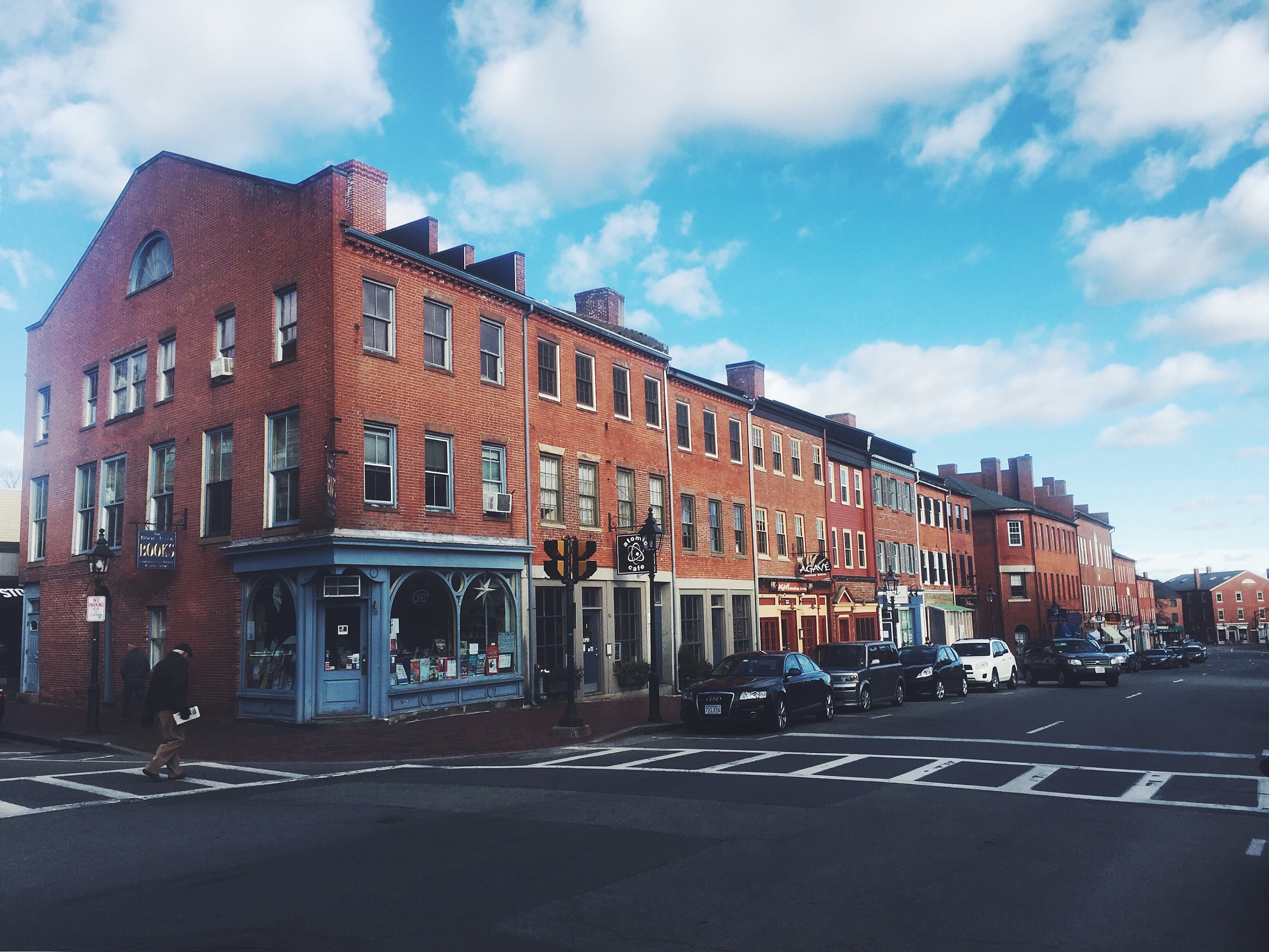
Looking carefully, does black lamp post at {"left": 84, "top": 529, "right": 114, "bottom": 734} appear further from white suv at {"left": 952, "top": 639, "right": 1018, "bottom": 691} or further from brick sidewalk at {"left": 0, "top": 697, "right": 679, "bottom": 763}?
white suv at {"left": 952, "top": 639, "right": 1018, "bottom": 691}

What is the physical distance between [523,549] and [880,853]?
53.0ft

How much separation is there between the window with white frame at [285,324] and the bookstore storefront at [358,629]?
13.6 feet

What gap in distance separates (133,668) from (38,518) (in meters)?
10.6

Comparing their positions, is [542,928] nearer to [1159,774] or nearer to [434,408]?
[1159,774]

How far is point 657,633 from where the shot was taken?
2972 cm

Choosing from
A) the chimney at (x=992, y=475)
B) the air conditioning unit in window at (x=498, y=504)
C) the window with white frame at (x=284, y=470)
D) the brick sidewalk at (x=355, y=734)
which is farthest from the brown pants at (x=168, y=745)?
the chimney at (x=992, y=475)

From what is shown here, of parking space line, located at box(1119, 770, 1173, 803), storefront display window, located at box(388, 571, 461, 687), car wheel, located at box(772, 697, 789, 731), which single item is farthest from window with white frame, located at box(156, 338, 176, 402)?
parking space line, located at box(1119, 770, 1173, 803)

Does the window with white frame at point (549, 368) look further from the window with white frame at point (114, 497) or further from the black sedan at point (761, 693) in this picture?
the window with white frame at point (114, 497)

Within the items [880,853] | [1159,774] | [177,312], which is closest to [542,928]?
[880,853]

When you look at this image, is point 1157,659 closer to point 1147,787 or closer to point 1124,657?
point 1124,657

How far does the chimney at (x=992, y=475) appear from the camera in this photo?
77062mm

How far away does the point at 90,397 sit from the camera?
27.1 m

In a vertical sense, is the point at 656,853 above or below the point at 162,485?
below

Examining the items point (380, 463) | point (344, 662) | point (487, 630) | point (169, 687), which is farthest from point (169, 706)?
point (487, 630)
